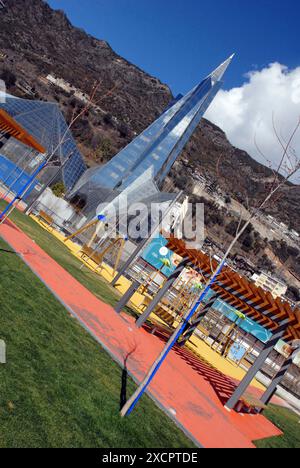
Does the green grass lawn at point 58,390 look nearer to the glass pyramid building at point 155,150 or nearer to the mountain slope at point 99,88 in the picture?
the glass pyramid building at point 155,150

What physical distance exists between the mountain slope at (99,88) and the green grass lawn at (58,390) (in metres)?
48.0

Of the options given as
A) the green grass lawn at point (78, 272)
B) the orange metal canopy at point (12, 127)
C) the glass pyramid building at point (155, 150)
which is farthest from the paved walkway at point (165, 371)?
the glass pyramid building at point (155, 150)

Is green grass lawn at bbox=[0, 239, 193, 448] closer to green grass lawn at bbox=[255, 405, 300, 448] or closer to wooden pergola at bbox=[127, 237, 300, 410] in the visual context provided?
wooden pergola at bbox=[127, 237, 300, 410]

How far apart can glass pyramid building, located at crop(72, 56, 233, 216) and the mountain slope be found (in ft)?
22.6

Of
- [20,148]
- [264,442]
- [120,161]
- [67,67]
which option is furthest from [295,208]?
[264,442]

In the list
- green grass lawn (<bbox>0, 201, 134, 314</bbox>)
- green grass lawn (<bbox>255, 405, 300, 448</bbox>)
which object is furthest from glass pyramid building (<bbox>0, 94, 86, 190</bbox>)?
green grass lawn (<bbox>255, 405, 300, 448</bbox>)

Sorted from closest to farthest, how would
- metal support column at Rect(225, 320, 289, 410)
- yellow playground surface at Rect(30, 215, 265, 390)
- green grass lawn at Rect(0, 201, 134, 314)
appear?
metal support column at Rect(225, 320, 289, 410) → green grass lawn at Rect(0, 201, 134, 314) → yellow playground surface at Rect(30, 215, 265, 390)

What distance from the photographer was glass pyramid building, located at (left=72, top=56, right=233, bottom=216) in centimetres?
4128

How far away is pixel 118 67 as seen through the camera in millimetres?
149125

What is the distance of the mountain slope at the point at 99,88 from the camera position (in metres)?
81.8

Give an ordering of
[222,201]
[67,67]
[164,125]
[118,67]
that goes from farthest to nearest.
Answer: [118,67]
[67,67]
[222,201]
[164,125]

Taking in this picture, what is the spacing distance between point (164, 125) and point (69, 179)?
48.1 feet

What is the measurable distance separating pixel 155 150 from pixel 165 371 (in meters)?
40.6
